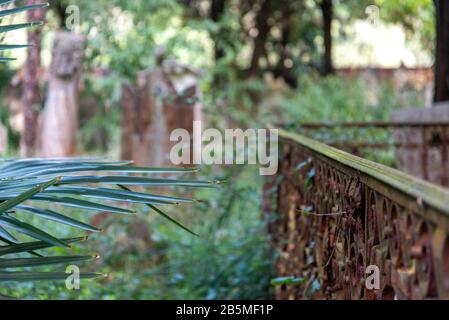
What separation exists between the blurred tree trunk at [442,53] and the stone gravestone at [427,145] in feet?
1.29

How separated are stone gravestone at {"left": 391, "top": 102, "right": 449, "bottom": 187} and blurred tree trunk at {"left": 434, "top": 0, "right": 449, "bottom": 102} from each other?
0.39 m

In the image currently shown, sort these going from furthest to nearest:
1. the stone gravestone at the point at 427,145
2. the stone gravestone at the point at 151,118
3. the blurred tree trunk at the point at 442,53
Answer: the stone gravestone at the point at 151,118 → the blurred tree trunk at the point at 442,53 → the stone gravestone at the point at 427,145

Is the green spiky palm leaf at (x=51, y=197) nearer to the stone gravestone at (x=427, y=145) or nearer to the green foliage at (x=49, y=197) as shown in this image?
the green foliage at (x=49, y=197)

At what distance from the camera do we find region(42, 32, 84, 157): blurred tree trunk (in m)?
12.8

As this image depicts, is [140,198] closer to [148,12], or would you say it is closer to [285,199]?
[285,199]

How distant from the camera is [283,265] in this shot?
5160mm

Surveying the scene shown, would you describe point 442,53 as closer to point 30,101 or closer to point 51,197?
point 30,101

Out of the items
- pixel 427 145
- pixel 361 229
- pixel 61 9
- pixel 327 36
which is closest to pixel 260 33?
pixel 327 36

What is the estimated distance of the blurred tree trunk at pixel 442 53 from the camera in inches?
361

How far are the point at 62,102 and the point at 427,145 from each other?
6.81m

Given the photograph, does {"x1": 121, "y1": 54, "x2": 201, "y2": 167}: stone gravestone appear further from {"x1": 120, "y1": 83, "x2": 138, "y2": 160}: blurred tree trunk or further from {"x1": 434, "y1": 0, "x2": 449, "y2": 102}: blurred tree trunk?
{"x1": 434, "y1": 0, "x2": 449, "y2": 102}: blurred tree trunk

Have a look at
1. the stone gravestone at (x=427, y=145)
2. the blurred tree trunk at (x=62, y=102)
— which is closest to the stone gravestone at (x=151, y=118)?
the blurred tree trunk at (x=62, y=102)
